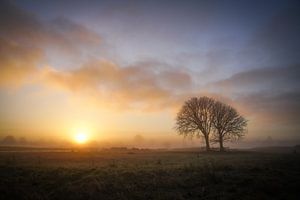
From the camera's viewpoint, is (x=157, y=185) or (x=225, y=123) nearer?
(x=157, y=185)

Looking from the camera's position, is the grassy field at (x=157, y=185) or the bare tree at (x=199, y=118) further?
the bare tree at (x=199, y=118)

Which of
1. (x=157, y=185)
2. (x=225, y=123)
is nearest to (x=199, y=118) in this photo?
(x=225, y=123)

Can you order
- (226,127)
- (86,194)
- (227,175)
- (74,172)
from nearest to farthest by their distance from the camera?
1. (86,194)
2. (227,175)
3. (74,172)
4. (226,127)

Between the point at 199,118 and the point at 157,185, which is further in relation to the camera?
the point at 199,118

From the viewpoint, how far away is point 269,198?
13.1m

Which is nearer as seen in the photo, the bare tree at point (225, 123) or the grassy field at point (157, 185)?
the grassy field at point (157, 185)

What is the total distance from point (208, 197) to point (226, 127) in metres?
50.0

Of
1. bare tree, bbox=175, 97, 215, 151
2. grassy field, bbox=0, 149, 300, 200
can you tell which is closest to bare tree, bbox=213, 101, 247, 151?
bare tree, bbox=175, 97, 215, 151

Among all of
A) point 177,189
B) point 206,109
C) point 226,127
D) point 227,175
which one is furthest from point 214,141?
point 177,189

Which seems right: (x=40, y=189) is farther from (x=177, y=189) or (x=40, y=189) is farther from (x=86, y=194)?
(x=177, y=189)

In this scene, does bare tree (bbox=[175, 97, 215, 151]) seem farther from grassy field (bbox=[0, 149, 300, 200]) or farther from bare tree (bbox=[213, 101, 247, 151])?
grassy field (bbox=[0, 149, 300, 200])

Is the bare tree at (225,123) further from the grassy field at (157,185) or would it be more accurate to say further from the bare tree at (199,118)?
the grassy field at (157,185)

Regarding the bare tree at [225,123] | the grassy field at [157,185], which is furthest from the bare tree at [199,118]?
the grassy field at [157,185]

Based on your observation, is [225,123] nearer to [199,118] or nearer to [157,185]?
[199,118]
